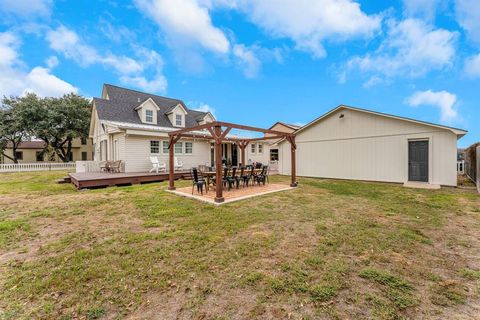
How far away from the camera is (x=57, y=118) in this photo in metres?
21.8

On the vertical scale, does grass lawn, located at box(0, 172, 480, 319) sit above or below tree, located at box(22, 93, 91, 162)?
below

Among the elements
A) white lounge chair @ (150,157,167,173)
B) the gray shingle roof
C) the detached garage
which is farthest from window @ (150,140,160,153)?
the detached garage

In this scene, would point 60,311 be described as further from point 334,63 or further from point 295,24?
point 334,63

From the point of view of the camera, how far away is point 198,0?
1065 centimetres

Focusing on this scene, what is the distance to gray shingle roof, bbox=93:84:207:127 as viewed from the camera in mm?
15820

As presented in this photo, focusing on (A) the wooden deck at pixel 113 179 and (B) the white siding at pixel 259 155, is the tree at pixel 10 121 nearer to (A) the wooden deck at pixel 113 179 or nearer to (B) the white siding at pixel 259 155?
(A) the wooden deck at pixel 113 179

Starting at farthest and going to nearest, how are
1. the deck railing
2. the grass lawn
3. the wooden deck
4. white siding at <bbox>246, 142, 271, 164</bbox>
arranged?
white siding at <bbox>246, 142, 271, 164</bbox> → the deck railing → the wooden deck → the grass lawn

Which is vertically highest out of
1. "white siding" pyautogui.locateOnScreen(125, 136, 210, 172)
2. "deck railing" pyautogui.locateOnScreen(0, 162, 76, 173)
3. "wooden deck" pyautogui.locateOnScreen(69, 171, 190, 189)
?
"white siding" pyautogui.locateOnScreen(125, 136, 210, 172)

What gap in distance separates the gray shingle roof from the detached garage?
440 inches

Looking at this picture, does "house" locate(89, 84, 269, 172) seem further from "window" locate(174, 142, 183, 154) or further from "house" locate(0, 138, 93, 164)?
"house" locate(0, 138, 93, 164)

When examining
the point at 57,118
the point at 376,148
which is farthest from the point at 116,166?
the point at 57,118

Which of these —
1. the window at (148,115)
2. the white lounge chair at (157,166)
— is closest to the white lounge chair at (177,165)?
the white lounge chair at (157,166)

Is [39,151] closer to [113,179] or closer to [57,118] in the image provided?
[57,118]

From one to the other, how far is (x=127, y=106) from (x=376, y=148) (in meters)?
17.7
